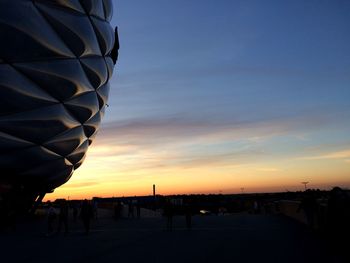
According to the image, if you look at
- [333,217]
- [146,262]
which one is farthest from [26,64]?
[333,217]

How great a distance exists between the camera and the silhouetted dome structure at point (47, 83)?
14.4 meters

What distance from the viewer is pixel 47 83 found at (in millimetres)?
15875

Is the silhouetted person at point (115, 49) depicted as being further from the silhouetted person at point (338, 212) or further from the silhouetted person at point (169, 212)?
the silhouetted person at point (338, 212)

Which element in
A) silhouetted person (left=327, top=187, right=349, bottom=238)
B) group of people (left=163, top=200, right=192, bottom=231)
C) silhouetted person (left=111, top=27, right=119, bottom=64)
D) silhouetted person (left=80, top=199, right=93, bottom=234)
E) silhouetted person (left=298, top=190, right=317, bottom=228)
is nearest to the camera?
silhouetted person (left=327, top=187, right=349, bottom=238)

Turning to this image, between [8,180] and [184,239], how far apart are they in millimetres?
8236

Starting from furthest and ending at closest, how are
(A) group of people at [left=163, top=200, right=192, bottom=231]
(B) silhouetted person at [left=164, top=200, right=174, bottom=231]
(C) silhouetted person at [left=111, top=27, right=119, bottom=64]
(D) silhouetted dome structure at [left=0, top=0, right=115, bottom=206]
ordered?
(C) silhouetted person at [left=111, top=27, right=119, bottom=64] < (B) silhouetted person at [left=164, top=200, right=174, bottom=231] < (A) group of people at [left=163, top=200, right=192, bottom=231] < (D) silhouetted dome structure at [left=0, top=0, right=115, bottom=206]

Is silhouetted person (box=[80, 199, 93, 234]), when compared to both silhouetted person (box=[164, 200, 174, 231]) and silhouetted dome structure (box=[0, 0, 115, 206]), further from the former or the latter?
silhouetted person (box=[164, 200, 174, 231])

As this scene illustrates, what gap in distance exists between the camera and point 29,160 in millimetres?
16734

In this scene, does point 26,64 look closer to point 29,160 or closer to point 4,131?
point 4,131

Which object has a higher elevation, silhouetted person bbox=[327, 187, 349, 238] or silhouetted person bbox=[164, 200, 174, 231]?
silhouetted person bbox=[164, 200, 174, 231]

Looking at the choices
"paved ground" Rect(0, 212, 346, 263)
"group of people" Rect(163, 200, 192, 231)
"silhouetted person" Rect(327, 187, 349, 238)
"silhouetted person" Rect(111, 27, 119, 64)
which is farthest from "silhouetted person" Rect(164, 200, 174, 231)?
"silhouetted person" Rect(327, 187, 349, 238)

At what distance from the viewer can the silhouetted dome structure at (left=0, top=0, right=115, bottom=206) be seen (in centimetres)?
1441

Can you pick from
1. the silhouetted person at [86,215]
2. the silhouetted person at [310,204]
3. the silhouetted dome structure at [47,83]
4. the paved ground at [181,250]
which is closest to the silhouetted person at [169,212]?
the silhouetted person at [86,215]

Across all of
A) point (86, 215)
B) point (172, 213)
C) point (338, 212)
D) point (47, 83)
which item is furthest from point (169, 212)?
point (338, 212)
